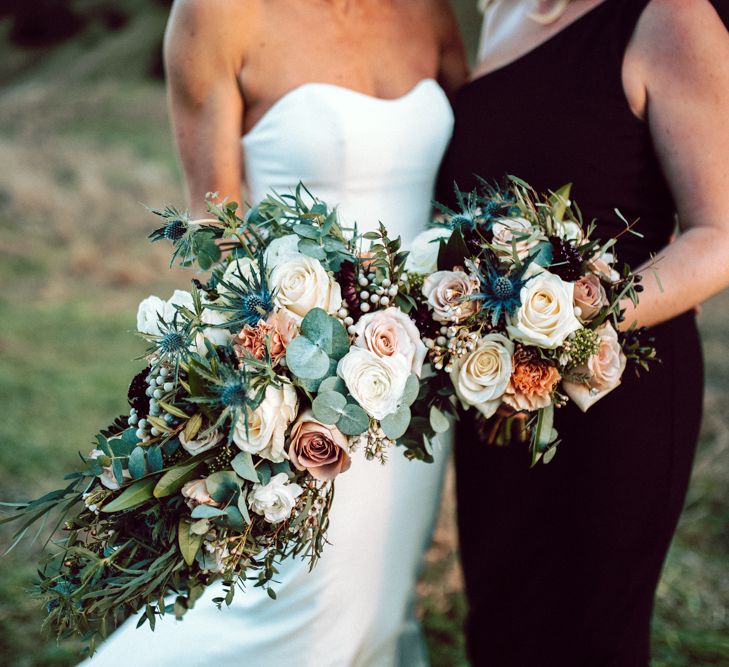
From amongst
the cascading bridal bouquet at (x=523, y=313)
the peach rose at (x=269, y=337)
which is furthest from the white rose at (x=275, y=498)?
the cascading bridal bouquet at (x=523, y=313)

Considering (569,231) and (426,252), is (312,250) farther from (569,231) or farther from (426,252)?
(569,231)

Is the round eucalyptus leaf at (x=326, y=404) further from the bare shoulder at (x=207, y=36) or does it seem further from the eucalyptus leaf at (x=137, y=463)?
the bare shoulder at (x=207, y=36)

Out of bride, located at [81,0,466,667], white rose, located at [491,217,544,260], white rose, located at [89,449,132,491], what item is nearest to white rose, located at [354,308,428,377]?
white rose, located at [491,217,544,260]

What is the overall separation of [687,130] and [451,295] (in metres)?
0.75

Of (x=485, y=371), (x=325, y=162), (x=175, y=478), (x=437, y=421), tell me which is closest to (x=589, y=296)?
(x=485, y=371)

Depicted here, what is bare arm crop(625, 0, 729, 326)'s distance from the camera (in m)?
1.65

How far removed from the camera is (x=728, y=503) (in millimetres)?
3863

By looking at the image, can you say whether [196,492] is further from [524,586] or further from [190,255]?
[524,586]

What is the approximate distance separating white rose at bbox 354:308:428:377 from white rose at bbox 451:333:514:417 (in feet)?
0.29

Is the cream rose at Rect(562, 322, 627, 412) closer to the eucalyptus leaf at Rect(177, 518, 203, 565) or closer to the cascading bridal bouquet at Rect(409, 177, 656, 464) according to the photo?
the cascading bridal bouquet at Rect(409, 177, 656, 464)

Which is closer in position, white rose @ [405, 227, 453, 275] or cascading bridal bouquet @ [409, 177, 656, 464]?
cascading bridal bouquet @ [409, 177, 656, 464]

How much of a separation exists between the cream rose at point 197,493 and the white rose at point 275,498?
7 centimetres

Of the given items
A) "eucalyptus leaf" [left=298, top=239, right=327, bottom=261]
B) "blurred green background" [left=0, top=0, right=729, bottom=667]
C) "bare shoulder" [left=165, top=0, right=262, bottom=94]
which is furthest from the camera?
"blurred green background" [left=0, top=0, right=729, bottom=667]

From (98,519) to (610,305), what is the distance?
3.47ft
